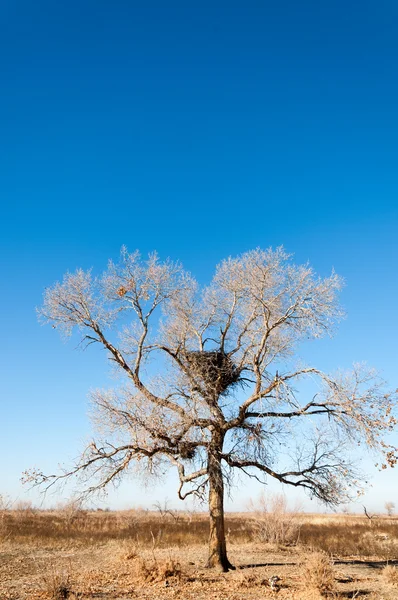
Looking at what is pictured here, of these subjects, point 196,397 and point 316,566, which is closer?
point 316,566

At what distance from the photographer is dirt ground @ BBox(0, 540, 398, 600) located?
448 inches

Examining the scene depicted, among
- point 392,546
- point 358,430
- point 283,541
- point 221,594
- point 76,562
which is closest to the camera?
point 221,594

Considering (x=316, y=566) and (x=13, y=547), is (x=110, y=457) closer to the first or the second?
(x=316, y=566)

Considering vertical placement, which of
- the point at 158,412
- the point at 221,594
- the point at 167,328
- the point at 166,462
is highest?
the point at 167,328

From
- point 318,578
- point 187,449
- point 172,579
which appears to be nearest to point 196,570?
point 172,579

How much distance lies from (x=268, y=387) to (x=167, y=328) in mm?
4668

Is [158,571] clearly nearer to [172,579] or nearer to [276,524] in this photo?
[172,579]

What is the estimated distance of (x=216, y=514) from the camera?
14492 millimetres

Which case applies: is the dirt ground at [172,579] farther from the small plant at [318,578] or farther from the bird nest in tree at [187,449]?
the bird nest in tree at [187,449]

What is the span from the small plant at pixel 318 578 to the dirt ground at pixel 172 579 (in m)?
0.10

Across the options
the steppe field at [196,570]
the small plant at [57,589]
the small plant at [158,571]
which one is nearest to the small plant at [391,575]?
the steppe field at [196,570]

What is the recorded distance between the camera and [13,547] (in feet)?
69.8

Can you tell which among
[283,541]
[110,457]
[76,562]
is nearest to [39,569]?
[76,562]

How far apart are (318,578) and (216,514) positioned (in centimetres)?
366
